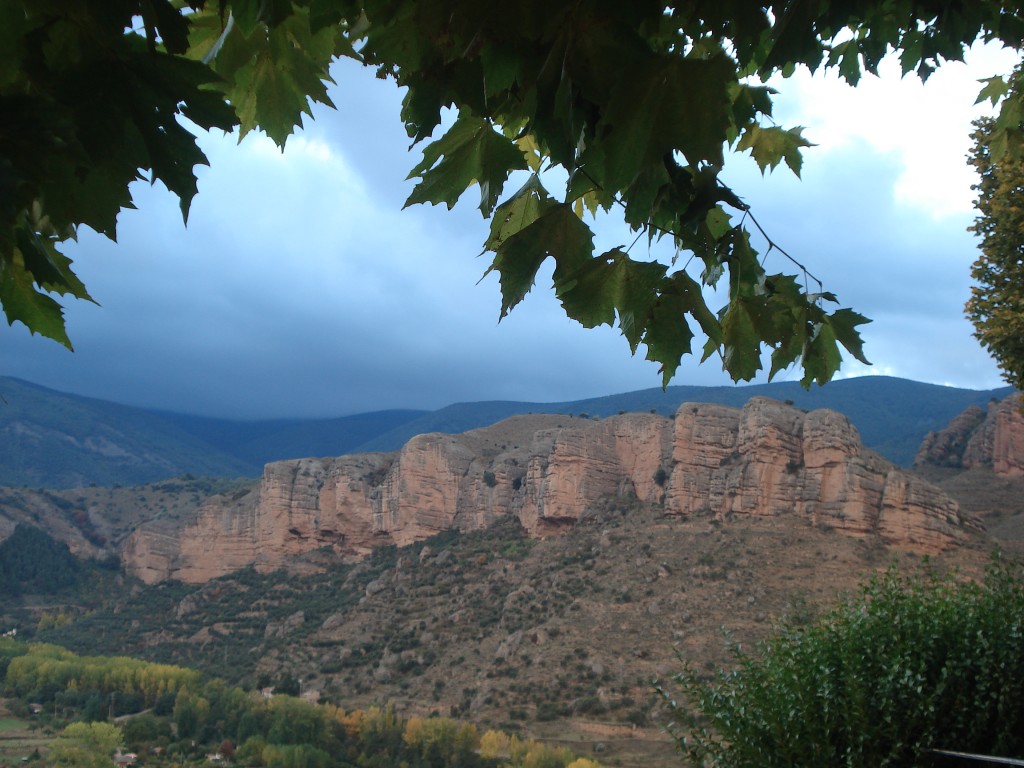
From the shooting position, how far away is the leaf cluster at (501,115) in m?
1.18

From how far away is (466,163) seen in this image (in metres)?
1.69

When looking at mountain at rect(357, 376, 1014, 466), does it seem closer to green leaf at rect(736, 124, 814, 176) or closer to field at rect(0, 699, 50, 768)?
field at rect(0, 699, 50, 768)

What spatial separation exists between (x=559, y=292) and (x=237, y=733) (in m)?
26.8

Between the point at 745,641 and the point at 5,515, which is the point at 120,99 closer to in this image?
the point at 745,641

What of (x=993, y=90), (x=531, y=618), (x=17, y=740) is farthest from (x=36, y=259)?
(x=531, y=618)

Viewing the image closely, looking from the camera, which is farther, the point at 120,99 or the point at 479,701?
the point at 479,701

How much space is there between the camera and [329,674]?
30109 millimetres

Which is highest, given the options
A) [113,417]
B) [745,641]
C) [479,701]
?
[113,417]

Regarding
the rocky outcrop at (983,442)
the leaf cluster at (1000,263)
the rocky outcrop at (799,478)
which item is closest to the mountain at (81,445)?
the rocky outcrop at (799,478)

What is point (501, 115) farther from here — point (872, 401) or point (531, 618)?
point (872, 401)

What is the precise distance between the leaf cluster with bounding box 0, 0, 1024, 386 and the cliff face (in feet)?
97.1

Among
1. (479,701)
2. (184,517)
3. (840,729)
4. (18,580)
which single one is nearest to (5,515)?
(18,580)

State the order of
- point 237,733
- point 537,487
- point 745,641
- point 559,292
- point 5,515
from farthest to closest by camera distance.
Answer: point 5,515 < point 537,487 < point 237,733 < point 745,641 < point 559,292

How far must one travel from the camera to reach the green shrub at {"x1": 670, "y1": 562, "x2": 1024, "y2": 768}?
5.72m
